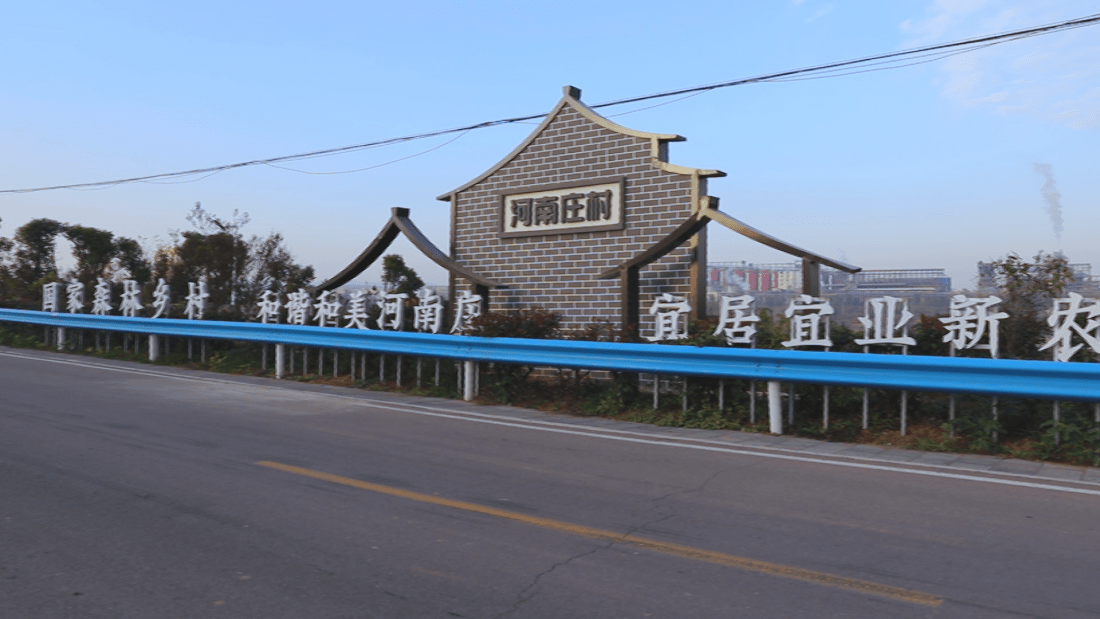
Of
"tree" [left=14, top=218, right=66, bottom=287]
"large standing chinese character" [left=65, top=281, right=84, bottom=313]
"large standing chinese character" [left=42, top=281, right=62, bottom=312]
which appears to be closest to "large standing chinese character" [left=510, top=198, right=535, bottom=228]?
"large standing chinese character" [left=65, top=281, right=84, bottom=313]

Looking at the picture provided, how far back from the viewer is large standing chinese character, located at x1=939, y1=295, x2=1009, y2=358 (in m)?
8.95

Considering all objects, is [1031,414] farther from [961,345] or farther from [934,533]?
[934,533]

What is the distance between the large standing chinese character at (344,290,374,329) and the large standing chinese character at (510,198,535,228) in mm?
3213

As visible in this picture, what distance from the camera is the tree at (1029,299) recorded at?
9117 millimetres

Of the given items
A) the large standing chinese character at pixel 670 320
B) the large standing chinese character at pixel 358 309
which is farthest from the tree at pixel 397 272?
the large standing chinese character at pixel 670 320

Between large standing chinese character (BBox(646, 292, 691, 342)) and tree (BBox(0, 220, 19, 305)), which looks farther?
tree (BBox(0, 220, 19, 305))

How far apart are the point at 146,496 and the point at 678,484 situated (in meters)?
3.98

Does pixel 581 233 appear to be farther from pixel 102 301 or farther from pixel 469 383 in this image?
pixel 102 301

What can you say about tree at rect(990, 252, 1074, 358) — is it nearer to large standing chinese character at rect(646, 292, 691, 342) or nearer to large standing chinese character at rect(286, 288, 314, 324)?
large standing chinese character at rect(646, 292, 691, 342)

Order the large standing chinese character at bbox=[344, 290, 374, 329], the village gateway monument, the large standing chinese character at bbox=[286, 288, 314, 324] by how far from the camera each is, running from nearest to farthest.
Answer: the village gateway monument
the large standing chinese character at bbox=[344, 290, 374, 329]
the large standing chinese character at bbox=[286, 288, 314, 324]

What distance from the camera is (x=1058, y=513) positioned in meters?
5.79

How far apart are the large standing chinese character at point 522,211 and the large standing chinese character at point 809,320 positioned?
607 centimetres

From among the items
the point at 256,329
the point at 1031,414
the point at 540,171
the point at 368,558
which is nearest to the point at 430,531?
the point at 368,558

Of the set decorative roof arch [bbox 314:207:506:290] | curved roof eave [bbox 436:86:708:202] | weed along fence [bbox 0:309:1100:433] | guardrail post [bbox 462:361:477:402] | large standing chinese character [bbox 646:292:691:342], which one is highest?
curved roof eave [bbox 436:86:708:202]
